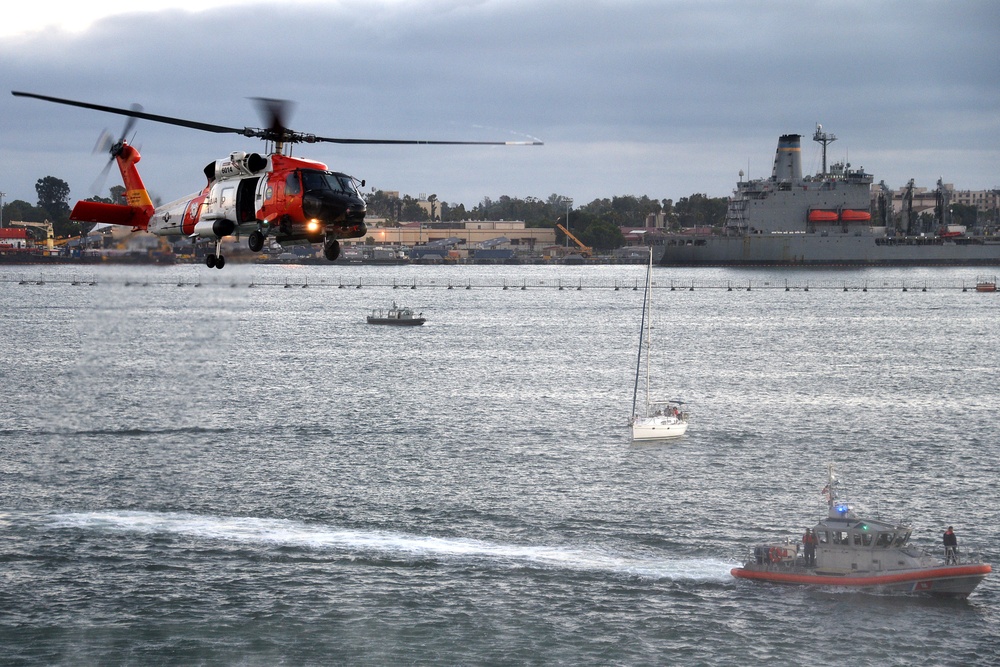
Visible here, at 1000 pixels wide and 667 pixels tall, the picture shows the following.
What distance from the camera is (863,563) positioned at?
165ft

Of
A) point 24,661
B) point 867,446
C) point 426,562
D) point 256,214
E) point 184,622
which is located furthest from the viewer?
point 867,446

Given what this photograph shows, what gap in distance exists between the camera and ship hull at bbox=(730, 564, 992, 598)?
4841 cm

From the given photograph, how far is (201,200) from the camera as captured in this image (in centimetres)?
2525

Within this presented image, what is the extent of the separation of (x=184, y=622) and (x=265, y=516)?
1355cm

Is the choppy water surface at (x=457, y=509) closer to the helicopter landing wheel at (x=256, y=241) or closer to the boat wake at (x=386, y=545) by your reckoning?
the boat wake at (x=386, y=545)

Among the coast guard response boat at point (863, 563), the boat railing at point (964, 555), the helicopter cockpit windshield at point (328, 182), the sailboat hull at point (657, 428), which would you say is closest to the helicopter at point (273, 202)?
the helicopter cockpit windshield at point (328, 182)

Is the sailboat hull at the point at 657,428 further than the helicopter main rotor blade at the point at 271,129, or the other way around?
the sailboat hull at the point at 657,428

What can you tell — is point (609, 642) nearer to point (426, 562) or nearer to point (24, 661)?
point (426, 562)

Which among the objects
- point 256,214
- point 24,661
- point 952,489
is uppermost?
point 256,214

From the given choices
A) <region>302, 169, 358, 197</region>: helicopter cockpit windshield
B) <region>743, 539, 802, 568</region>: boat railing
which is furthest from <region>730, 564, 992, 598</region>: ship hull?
<region>302, 169, 358, 197</region>: helicopter cockpit windshield

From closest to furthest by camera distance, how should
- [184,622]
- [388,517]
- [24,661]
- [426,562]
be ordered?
[24,661] → [184,622] → [426,562] → [388,517]

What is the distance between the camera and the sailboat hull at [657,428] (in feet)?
257

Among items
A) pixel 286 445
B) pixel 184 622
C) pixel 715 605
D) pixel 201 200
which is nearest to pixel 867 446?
pixel 715 605

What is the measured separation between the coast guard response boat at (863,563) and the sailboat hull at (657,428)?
26293mm
